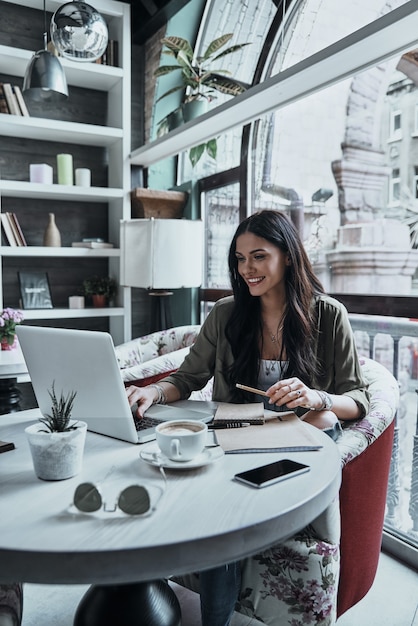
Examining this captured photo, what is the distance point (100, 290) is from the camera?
3707 millimetres

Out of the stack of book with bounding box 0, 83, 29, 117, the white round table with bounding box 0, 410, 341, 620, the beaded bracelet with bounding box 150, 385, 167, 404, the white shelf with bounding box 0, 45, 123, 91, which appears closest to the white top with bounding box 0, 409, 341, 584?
the white round table with bounding box 0, 410, 341, 620

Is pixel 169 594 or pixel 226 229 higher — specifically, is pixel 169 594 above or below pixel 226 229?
below

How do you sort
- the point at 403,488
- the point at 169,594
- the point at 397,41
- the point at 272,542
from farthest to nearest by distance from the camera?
1. the point at 403,488
2. the point at 397,41
3. the point at 169,594
4. the point at 272,542

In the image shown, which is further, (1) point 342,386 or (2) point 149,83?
(2) point 149,83

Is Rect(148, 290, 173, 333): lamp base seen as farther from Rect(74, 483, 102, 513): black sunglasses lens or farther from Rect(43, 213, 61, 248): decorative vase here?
Rect(74, 483, 102, 513): black sunglasses lens

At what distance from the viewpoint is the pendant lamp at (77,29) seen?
2059mm

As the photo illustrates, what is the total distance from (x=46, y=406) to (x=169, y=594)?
0.56 metres

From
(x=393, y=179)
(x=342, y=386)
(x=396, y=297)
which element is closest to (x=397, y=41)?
(x=393, y=179)

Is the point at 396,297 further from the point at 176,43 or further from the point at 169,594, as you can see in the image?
the point at 176,43

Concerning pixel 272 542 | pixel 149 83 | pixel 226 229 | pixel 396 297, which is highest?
pixel 149 83

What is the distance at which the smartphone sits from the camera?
98 centimetres

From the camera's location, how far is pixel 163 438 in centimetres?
108

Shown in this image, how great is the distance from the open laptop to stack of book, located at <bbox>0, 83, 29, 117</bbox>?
2.45 meters

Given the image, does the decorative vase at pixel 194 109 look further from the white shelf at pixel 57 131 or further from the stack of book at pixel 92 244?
the stack of book at pixel 92 244
